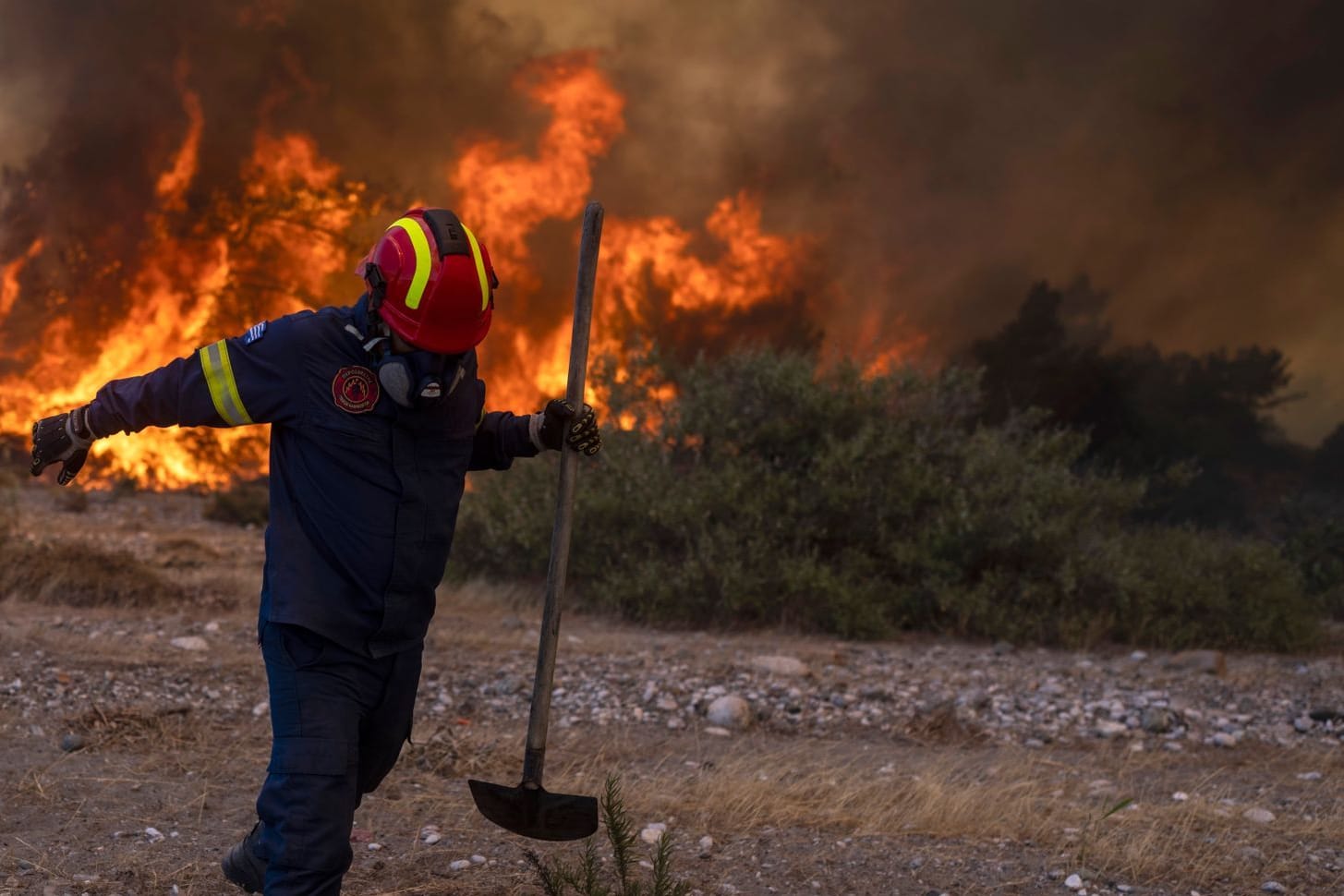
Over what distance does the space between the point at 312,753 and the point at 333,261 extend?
15234 millimetres

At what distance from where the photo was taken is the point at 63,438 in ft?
9.87

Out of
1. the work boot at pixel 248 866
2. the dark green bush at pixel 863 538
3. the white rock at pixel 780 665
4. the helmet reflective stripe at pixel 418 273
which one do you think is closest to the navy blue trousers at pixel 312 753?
the work boot at pixel 248 866

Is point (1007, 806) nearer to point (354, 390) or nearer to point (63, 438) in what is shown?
point (354, 390)

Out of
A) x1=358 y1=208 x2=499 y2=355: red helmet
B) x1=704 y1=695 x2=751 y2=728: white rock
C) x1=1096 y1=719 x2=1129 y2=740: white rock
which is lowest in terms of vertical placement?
x1=704 y1=695 x2=751 y2=728: white rock

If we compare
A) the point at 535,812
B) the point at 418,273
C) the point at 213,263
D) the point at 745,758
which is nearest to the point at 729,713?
the point at 745,758

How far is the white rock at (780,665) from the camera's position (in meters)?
7.15

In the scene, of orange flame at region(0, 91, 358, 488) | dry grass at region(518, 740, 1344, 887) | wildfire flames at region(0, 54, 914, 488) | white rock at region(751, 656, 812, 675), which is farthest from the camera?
orange flame at region(0, 91, 358, 488)

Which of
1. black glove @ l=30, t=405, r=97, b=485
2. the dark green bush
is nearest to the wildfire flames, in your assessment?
the dark green bush

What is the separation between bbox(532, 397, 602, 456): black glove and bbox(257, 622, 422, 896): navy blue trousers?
0.84 metres

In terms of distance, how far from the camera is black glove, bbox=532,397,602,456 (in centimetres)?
348

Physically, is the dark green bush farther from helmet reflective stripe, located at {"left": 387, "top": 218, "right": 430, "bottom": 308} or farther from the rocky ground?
helmet reflective stripe, located at {"left": 387, "top": 218, "right": 430, "bottom": 308}

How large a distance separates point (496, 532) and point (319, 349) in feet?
23.5

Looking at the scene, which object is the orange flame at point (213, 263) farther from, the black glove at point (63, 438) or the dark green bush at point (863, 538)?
the black glove at point (63, 438)

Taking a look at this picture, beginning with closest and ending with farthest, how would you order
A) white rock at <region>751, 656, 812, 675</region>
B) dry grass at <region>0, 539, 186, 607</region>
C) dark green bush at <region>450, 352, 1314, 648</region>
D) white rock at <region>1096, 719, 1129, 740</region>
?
white rock at <region>1096, 719, 1129, 740</region>, white rock at <region>751, 656, 812, 675</region>, dry grass at <region>0, 539, 186, 607</region>, dark green bush at <region>450, 352, 1314, 648</region>
